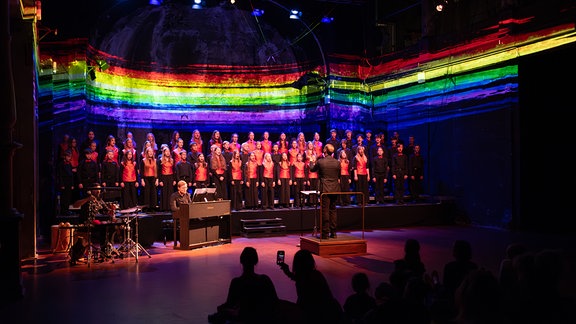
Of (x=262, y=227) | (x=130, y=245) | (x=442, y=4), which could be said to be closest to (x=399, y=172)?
(x=262, y=227)

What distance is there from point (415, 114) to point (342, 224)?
530 centimetres

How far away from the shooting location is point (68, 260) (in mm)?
9742

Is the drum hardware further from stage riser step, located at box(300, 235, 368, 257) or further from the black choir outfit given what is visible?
the black choir outfit

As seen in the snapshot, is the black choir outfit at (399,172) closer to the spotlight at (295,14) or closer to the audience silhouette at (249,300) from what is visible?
the spotlight at (295,14)

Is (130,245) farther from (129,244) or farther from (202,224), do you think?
(202,224)

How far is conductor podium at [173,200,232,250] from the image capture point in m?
11.0


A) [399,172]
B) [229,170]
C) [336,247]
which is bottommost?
[336,247]

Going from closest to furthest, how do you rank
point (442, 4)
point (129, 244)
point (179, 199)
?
point (129, 244) → point (179, 199) → point (442, 4)

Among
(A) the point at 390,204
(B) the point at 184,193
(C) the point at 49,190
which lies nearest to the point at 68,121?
(C) the point at 49,190

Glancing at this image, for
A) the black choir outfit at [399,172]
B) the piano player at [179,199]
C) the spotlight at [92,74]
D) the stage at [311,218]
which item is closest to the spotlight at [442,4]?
the black choir outfit at [399,172]

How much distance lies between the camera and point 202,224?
1136cm

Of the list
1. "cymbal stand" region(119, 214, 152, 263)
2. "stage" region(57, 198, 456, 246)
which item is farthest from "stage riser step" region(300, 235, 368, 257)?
"cymbal stand" region(119, 214, 152, 263)

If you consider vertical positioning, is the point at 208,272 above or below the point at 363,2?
below

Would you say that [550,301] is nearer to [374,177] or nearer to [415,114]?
[374,177]
